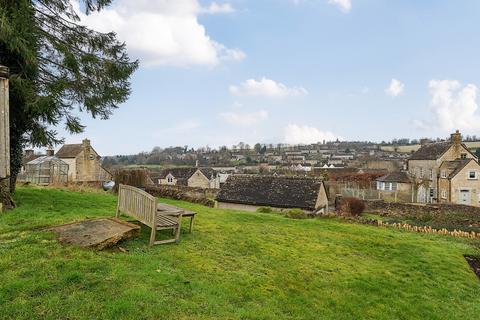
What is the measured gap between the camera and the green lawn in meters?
4.92

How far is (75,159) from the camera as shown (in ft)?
141

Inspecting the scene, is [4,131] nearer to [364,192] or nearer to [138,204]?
[138,204]

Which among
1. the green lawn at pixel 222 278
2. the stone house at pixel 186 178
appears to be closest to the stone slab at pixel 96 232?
the green lawn at pixel 222 278

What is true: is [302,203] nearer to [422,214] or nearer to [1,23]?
[422,214]

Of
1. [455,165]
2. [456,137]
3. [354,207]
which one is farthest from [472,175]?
[354,207]

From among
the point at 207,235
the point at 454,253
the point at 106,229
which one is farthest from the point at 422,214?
the point at 106,229

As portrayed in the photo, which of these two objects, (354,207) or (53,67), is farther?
(354,207)

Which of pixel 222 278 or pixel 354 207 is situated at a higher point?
pixel 222 278

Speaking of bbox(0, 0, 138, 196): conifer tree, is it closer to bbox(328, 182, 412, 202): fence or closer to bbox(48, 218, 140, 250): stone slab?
bbox(48, 218, 140, 250): stone slab

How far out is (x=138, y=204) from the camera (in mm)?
8367

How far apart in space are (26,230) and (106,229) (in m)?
1.91

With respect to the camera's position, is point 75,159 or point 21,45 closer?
point 21,45

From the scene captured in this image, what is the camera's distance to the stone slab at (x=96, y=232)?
691 cm

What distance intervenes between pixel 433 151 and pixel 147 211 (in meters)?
44.7
